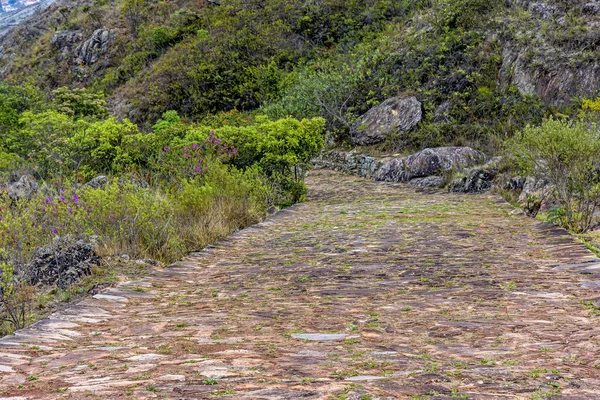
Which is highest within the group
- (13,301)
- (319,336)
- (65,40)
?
(65,40)

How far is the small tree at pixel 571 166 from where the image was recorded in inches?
297

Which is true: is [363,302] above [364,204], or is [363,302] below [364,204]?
above

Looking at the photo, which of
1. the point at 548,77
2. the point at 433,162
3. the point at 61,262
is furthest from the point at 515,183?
the point at 61,262

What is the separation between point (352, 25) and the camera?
26.3 m

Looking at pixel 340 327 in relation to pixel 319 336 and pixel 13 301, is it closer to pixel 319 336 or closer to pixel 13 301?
pixel 319 336

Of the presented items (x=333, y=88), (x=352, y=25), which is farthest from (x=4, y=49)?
(x=333, y=88)

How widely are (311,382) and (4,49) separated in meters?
55.9

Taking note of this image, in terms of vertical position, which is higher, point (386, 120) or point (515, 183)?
point (386, 120)

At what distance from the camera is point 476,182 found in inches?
496

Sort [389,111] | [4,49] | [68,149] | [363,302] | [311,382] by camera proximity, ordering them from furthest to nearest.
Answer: [4,49]
[389,111]
[68,149]
[363,302]
[311,382]

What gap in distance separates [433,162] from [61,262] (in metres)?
10.7

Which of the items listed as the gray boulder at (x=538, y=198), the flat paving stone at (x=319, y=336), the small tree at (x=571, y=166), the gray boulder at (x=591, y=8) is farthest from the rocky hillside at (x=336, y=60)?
the flat paving stone at (x=319, y=336)

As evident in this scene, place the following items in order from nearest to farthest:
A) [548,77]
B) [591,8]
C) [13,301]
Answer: [13,301], [548,77], [591,8]

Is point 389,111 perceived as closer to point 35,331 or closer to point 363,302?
point 363,302
